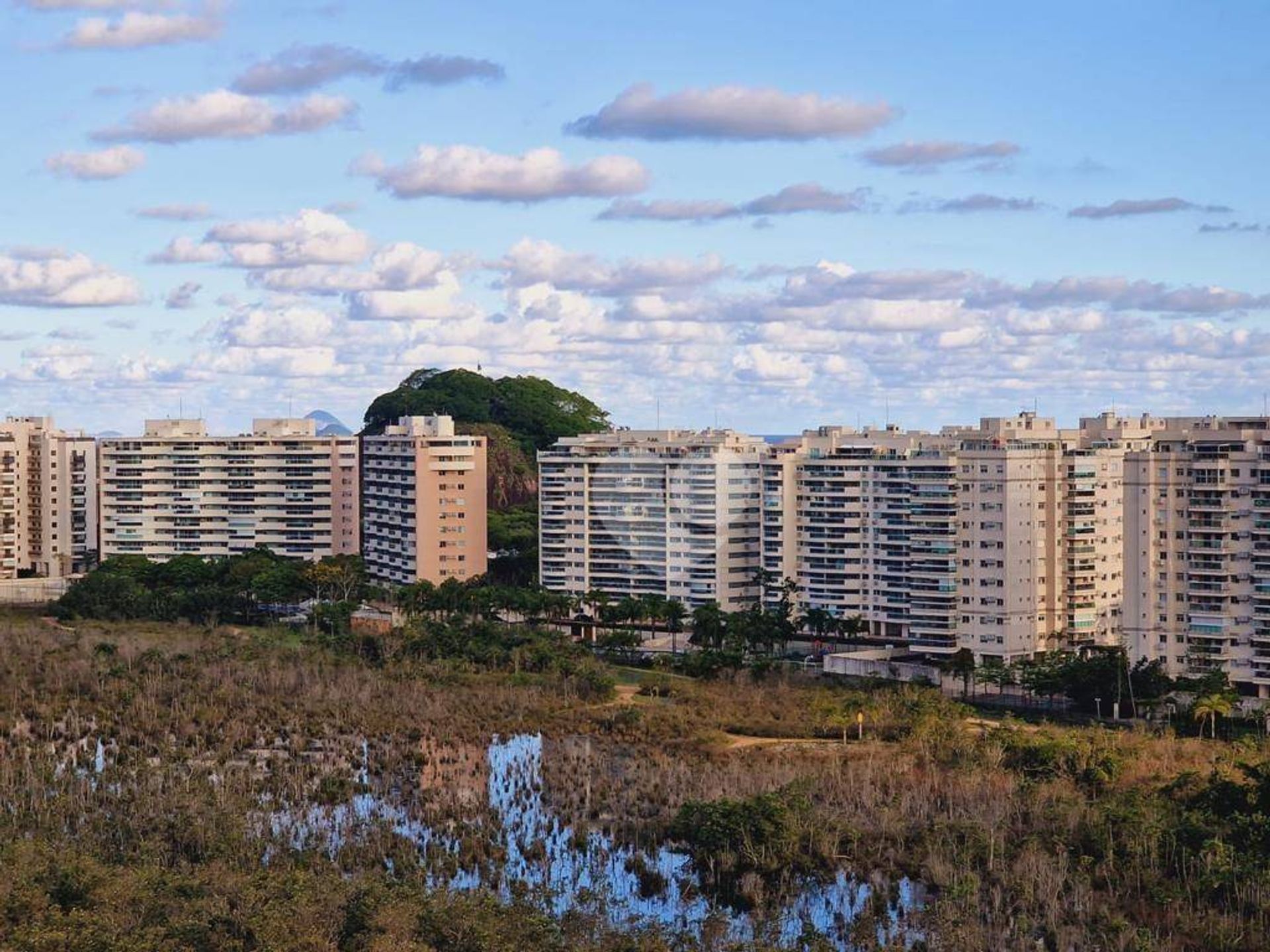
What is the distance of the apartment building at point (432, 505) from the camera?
53.7 m

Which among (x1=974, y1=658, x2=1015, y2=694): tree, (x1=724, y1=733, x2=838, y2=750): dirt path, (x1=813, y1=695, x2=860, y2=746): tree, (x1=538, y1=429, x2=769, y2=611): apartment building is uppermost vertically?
(x1=538, y1=429, x2=769, y2=611): apartment building

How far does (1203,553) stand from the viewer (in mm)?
36656

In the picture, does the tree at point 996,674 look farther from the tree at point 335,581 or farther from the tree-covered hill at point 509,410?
the tree-covered hill at point 509,410

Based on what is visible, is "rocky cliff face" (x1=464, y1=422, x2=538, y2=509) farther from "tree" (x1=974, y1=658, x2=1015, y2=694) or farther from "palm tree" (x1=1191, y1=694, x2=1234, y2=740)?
"palm tree" (x1=1191, y1=694, x2=1234, y2=740)

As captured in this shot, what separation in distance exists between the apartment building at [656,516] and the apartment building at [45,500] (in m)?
20.1

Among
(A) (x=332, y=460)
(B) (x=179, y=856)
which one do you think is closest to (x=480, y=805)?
(B) (x=179, y=856)

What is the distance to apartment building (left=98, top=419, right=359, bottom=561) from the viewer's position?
195 ft

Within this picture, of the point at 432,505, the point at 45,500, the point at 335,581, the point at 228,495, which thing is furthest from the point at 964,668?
the point at 45,500

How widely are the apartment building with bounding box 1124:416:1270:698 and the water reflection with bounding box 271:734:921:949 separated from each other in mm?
15098

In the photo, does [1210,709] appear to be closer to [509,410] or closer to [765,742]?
[765,742]

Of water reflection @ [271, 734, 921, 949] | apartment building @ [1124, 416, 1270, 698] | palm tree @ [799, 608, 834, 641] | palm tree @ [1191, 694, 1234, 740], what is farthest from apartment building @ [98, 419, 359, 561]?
palm tree @ [1191, 694, 1234, 740]

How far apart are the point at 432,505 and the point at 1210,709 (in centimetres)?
2735

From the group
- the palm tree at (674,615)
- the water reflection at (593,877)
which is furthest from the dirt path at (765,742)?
the palm tree at (674,615)

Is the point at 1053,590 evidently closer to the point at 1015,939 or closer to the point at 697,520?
the point at 697,520
